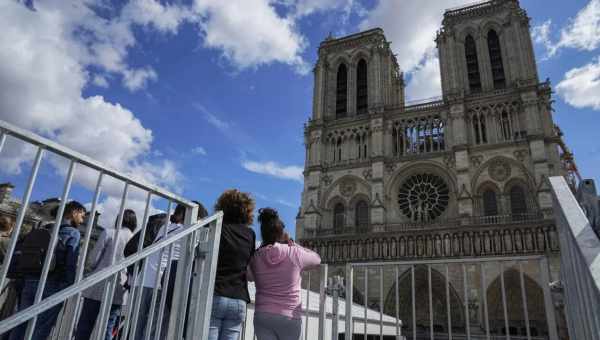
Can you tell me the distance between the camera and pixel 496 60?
81.7 ft

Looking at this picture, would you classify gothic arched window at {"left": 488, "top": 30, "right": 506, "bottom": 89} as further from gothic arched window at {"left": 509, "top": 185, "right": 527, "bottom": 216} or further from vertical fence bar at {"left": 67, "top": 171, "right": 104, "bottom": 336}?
vertical fence bar at {"left": 67, "top": 171, "right": 104, "bottom": 336}

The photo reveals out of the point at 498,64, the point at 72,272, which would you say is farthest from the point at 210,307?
the point at 498,64

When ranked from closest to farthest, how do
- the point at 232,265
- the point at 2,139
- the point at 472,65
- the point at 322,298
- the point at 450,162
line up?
the point at 2,139
the point at 232,265
the point at 322,298
the point at 450,162
the point at 472,65

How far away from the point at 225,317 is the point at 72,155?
152 centimetres

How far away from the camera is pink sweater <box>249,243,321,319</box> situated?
3039 millimetres

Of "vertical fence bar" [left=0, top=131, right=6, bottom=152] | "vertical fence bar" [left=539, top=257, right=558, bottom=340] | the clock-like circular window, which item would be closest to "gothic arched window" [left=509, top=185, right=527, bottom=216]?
the clock-like circular window

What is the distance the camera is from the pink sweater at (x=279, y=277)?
3039 mm

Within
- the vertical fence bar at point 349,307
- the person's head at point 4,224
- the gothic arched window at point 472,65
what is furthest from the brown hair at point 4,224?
the gothic arched window at point 472,65

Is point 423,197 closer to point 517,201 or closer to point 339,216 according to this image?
point 517,201

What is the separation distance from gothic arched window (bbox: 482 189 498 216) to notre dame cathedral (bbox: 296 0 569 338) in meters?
0.05

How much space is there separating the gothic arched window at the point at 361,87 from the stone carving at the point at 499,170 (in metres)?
9.13

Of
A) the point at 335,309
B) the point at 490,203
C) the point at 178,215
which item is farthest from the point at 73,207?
the point at 490,203

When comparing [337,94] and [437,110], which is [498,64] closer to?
[437,110]

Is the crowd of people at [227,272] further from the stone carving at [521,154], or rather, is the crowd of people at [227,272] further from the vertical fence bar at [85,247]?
the stone carving at [521,154]
